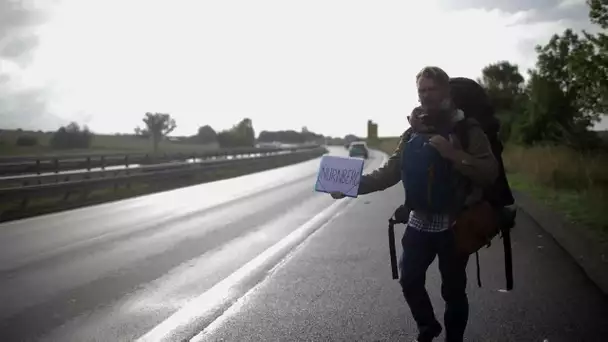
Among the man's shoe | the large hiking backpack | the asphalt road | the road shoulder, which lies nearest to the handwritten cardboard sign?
the large hiking backpack

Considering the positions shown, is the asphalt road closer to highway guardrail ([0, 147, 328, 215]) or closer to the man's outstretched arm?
the man's outstretched arm

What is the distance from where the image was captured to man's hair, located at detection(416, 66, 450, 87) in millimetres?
3814

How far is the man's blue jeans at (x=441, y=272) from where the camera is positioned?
157 inches

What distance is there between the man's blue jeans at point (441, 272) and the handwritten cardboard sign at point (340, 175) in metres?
0.59

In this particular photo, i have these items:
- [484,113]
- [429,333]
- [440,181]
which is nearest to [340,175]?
[440,181]

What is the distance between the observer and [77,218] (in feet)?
47.2

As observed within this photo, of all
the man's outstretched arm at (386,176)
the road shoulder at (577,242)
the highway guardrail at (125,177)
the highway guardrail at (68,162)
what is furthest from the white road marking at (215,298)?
the highway guardrail at (68,162)

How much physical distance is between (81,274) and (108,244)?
255 centimetres

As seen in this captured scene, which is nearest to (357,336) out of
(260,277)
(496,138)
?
(496,138)

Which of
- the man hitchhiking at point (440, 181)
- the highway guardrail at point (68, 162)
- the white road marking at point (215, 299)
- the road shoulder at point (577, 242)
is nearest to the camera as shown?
the man hitchhiking at point (440, 181)

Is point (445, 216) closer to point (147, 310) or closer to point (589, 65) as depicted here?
point (147, 310)

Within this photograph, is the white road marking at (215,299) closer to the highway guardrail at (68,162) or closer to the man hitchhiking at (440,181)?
the man hitchhiking at (440,181)

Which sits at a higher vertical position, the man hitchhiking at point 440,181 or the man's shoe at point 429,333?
the man hitchhiking at point 440,181

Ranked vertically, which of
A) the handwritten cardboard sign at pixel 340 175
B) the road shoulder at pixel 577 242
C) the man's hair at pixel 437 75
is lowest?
the road shoulder at pixel 577 242
